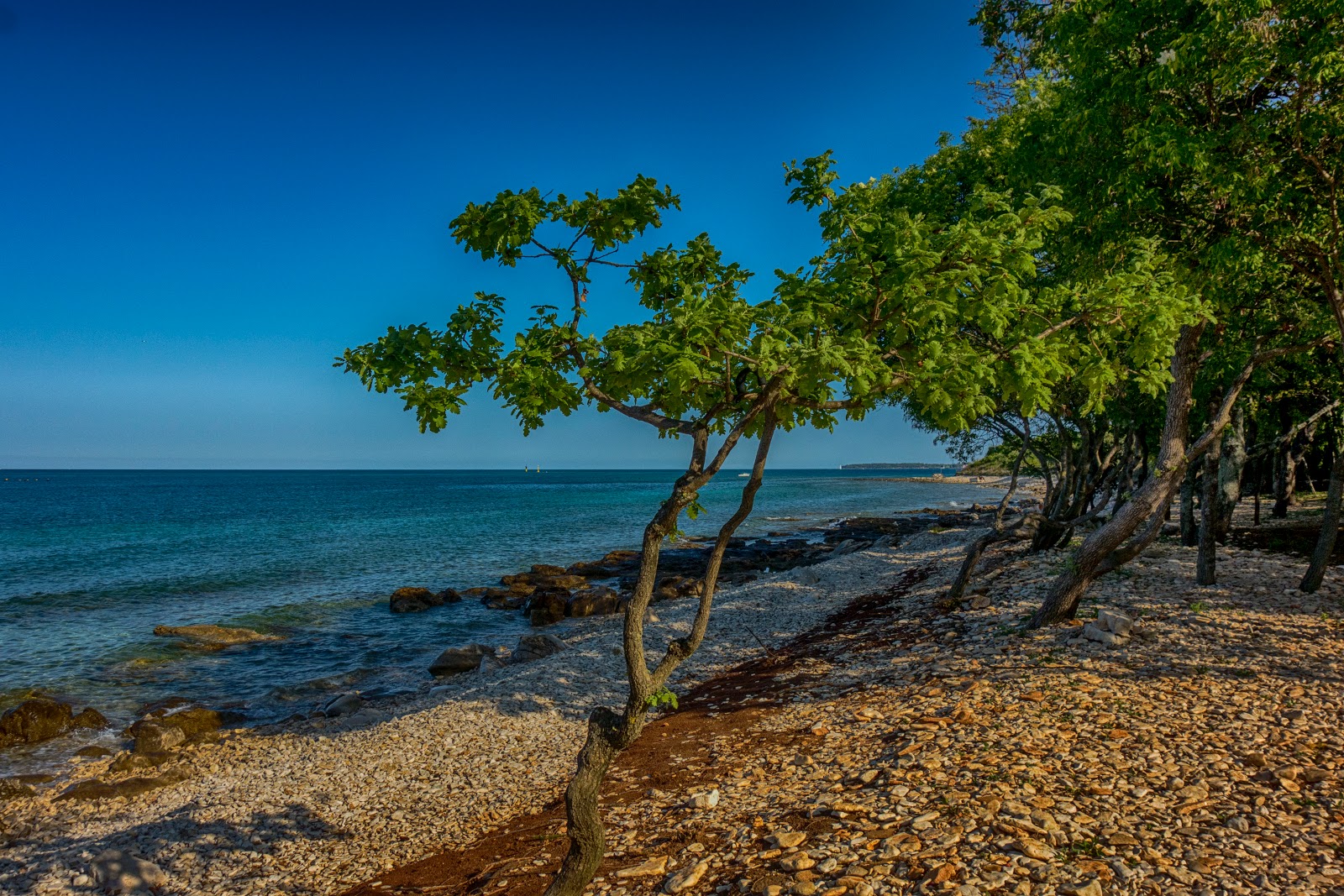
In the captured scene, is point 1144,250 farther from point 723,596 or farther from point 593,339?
point 723,596

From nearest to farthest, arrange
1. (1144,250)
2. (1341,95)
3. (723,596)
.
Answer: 1. (1144,250)
2. (1341,95)
3. (723,596)

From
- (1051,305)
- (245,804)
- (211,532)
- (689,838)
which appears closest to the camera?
(1051,305)

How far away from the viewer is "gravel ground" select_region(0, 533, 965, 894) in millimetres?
8320

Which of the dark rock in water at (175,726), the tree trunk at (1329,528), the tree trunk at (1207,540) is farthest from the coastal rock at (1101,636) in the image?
the dark rock in water at (175,726)

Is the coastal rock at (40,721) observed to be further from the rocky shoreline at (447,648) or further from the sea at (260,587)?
the sea at (260,587)

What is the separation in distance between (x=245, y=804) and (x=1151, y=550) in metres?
20.3

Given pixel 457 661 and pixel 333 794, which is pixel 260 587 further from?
pixel 333 794

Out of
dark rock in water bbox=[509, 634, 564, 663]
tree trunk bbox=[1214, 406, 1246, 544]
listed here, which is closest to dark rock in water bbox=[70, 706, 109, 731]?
dark rock in water bbox=[509, 634, 564, 663]

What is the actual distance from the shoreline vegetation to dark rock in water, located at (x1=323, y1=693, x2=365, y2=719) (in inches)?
6.4

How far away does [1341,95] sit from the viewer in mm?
9094

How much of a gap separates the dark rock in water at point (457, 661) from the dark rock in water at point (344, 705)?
8.58ft

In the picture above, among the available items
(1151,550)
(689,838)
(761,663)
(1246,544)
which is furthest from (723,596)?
(689,838)

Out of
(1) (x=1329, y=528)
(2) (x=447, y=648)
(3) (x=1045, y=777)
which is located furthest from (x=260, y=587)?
(1) (x=1329, y=528)

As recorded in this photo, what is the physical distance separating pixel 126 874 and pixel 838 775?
8131 mm
